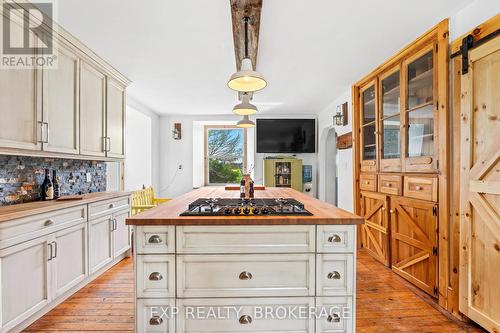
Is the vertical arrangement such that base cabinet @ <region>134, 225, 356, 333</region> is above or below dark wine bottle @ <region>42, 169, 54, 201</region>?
below

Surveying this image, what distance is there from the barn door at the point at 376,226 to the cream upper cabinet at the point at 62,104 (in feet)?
11.3

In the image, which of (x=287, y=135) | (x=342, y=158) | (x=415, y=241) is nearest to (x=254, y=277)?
(x=415, y=241)

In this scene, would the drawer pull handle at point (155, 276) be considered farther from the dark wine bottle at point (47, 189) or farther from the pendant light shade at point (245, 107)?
the pendant light shade at point (245, 107)

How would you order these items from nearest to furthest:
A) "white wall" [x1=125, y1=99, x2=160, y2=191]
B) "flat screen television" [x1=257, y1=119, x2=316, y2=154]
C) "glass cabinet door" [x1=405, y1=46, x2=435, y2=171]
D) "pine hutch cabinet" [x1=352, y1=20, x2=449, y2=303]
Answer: "pine hutch cabinet" [x1=352, y1=20, x2=449, y2=303], "glass cabinet door" [x1=405, y1=46, x2=435, y2=171], "white wall" [x1=125, y1=99, x2=160, y2=191], "flat screen television" [x1=257, y1=119, x2=316, y2=154]

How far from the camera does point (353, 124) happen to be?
13.2 feet

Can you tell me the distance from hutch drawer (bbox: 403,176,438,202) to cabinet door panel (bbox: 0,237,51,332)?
3262 mm

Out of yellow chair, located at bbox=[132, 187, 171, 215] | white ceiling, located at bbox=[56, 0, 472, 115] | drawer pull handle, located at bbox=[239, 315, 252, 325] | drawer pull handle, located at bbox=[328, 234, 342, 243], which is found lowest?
drawer pull handle, located at bbox=[239, 315, 252, 325]

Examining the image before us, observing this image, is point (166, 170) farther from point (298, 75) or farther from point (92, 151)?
point (298, 75)

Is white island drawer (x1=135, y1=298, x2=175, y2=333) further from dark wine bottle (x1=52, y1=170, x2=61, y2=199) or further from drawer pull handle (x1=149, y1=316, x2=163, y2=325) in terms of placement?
dark wine bottle (x1=52, y1=170, x2=61, y2=199)

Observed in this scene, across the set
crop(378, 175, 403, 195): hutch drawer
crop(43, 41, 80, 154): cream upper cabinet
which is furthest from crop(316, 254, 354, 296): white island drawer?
crop(43, 41, 80, 154): cream upper cabinet

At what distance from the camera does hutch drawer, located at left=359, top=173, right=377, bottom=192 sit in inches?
136

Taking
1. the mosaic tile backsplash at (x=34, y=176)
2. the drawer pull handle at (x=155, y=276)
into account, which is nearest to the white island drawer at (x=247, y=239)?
the drawer pull handle at (x=155, y=276)

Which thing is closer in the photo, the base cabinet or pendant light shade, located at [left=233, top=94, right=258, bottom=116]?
the base cabinet

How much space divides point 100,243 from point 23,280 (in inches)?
39.1
